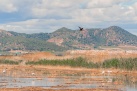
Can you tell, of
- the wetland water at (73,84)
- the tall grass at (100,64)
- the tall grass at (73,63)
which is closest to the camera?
the wetland water at (73,84)

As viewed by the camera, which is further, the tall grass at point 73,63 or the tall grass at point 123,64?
the tall grass at point 73,63

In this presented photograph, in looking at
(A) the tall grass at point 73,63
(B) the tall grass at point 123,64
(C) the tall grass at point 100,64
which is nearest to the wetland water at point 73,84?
(B) the tall grass at point 123,64

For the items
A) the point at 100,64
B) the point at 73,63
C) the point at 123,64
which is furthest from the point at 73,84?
the point at 73,63

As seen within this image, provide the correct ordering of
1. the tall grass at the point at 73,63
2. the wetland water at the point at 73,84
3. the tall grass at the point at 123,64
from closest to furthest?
1. the wetland water at the point at 73,84
2. the tall grass at the point at 123,64
3. the tall grass at the point at 73,63

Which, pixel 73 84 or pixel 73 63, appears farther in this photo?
pixel 73 63

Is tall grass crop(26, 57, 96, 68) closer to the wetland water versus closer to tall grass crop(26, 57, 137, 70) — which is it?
tall grass crop(26, 57, 137, 70)

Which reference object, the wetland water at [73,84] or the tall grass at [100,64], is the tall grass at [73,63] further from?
the wetland water at [73,84]

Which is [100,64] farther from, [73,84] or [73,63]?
[73,84]

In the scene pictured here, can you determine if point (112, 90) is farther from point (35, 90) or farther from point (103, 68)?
point (103, 68)

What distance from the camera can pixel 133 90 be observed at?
4822 centimetres

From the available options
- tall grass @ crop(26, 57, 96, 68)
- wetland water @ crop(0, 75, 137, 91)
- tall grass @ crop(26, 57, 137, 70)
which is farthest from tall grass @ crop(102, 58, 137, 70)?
wetland water @ crop(0, 75, 137, 91)

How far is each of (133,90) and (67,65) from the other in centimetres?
7021

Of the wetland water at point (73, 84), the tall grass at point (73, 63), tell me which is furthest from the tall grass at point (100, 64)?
the wetland water at point (73, 84)

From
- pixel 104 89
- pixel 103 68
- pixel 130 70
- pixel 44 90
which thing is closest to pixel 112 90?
pixel 104 89
